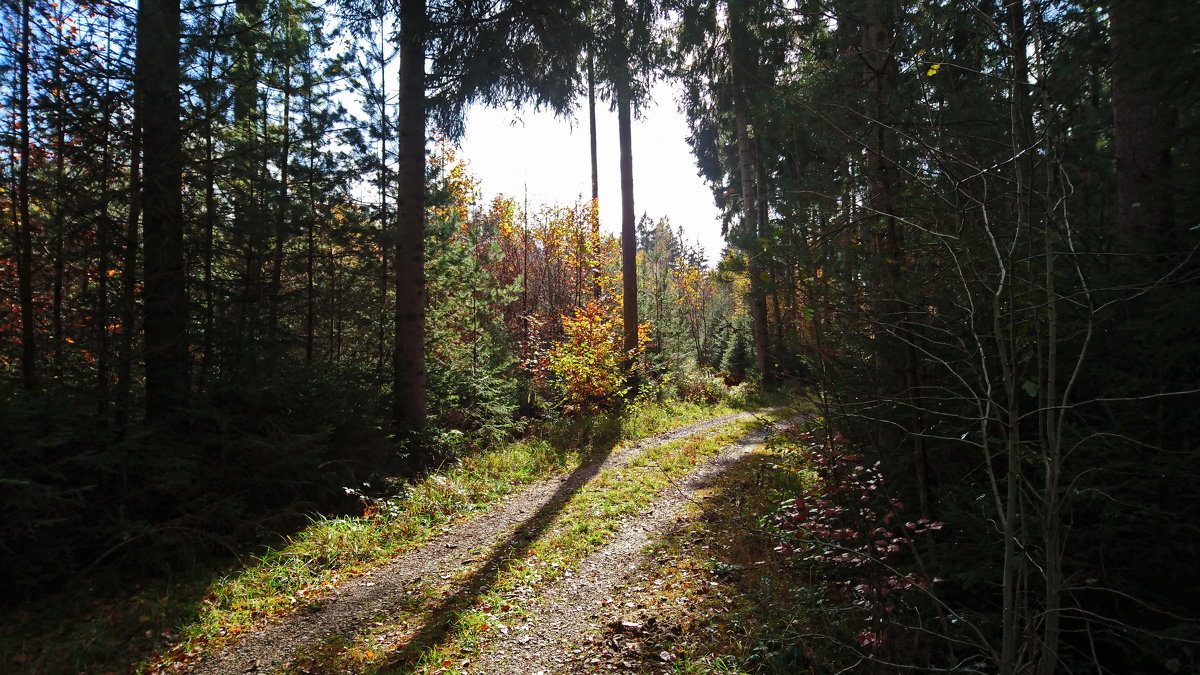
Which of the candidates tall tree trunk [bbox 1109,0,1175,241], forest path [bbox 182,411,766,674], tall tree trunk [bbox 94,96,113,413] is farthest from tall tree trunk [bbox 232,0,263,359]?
tall tree trunk [bbox 1109,0,1175,241]

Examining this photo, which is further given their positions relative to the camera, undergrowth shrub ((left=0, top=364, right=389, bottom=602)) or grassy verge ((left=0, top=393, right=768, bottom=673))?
undergrowth shrub ((left=0, top=364, right=389, bottom=602))

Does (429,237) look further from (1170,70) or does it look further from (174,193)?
(1170,70)

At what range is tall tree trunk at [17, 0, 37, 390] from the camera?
4.44 meters

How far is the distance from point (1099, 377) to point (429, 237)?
352 inches

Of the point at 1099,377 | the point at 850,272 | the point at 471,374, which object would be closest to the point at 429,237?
the point at 471,374

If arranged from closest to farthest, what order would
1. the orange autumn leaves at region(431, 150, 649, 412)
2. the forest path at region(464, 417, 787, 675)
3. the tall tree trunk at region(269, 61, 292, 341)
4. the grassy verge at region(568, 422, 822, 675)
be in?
the grassy verge at region(568, 422, 822, 675)
the forest path at region(464, 417, 787, 675)
the tall tree trunk at region(269, 61, 292, 341)
the orange autumn leaves at region(431, 150, 649, 412)

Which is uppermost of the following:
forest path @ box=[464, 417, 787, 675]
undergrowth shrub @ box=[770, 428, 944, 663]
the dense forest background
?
the dense forest background

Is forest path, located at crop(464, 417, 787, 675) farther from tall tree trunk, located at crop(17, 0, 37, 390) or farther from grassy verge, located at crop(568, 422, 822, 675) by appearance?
tall tree trunk, located at crop(17, 0, 37, 390)

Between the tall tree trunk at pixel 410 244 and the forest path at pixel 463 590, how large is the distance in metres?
2.32

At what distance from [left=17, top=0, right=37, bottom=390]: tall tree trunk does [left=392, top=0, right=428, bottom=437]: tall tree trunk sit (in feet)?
11.9

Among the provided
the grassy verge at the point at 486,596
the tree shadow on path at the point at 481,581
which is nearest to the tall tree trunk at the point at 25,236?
the grassy verge at the point at 486,596

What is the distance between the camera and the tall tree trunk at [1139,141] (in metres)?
2.95

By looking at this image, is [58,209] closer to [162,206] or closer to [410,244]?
[162,206]

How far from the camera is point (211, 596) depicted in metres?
4.18
